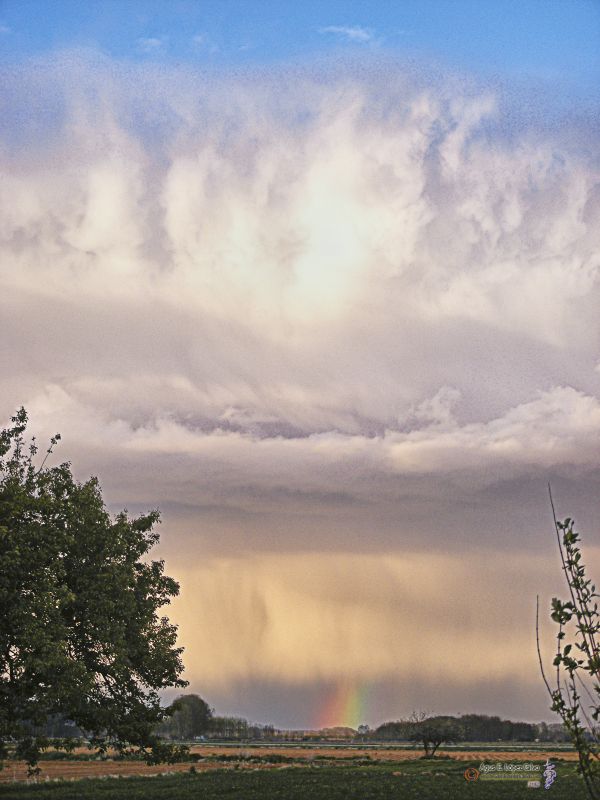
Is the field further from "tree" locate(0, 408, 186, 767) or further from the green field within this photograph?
"tree" locate(0, 408, 186, 767)

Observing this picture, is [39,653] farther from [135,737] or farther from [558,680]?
[558,680]

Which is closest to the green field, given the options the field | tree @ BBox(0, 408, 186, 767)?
the field

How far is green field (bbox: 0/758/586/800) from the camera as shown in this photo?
53.4m

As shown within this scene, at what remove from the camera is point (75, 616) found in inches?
1410

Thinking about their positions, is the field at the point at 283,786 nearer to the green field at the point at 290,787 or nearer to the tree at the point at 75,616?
the green field at the point at 290,787

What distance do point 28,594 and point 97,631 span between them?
134 inches

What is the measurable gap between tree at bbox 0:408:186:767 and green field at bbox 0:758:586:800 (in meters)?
14.4

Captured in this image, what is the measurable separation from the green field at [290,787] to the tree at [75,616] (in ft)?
47.3

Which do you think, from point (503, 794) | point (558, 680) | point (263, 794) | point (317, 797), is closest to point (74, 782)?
point (263, 794)

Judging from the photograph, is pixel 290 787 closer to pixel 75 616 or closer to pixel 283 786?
pixel 283 786

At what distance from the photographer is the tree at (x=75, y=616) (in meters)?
33.0

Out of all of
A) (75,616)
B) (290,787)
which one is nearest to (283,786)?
(290,787)

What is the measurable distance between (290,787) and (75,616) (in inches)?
1336

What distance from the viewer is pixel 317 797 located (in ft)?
170
